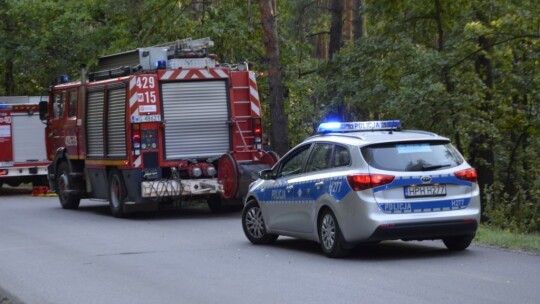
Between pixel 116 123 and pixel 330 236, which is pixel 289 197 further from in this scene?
pixel 116 123

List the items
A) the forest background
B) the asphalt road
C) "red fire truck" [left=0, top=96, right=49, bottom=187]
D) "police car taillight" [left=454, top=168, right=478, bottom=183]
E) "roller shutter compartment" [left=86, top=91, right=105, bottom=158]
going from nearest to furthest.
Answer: the asphalt road
"police car taillight" [left=454, top=168, right=478, bottom=183]
"roller shutter compartment" [left=86, top=91, right=105, bottom=158]
the forest background
"red fire truck" [left=0, top=96, right=49, bottom=187]

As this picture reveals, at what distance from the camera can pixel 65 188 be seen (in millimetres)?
22531

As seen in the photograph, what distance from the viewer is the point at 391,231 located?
11188 millimetres

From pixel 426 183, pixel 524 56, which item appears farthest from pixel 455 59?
pixel 426 183

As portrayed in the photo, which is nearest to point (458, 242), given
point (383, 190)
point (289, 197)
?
point (383, 190)

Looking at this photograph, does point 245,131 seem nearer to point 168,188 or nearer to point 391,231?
point 168,188

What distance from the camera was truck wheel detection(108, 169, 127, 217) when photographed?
63.8 ft

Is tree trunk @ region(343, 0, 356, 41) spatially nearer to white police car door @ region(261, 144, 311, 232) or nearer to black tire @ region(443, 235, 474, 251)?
white police car door @ region(261, 144, 311, 232)

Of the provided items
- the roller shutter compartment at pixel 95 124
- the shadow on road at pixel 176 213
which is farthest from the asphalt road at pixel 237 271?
the roller shutter compartment at pixel 95 124

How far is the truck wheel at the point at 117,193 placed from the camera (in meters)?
19.5

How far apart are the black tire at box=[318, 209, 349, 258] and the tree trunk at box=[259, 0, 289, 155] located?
36.8ft

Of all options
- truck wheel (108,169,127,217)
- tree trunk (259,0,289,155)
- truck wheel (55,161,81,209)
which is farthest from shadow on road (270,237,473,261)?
truck wheel (55,161,81,209)

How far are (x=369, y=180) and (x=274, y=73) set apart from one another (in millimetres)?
12004

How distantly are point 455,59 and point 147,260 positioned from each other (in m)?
12.3
